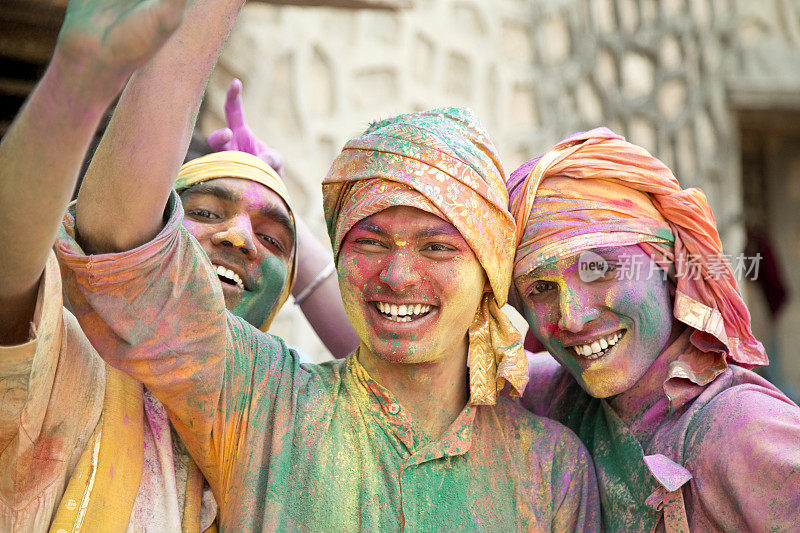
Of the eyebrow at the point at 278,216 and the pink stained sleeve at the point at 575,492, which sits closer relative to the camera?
the pink stained sleeve at the point at 575,492

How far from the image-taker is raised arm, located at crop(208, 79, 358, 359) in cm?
334

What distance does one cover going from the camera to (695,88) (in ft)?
21.5

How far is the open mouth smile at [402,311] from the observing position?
94.5 inches

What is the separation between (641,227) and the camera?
2627 millimetres

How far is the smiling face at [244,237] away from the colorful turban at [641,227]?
696mm

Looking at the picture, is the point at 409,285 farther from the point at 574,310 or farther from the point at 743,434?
the point at 743,434

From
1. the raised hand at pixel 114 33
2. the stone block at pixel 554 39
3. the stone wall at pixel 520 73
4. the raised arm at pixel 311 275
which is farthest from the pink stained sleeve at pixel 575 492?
the stone block at pixel 554 39

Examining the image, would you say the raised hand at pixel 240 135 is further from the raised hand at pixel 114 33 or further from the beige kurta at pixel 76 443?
the raised hand at pixel 114 33

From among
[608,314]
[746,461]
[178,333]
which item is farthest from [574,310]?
[178,333]

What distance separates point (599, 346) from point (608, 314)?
0.09m

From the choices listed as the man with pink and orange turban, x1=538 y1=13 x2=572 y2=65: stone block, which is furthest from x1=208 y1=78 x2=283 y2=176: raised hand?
x1=538 y1=13 x2=572 y2=65: stone block

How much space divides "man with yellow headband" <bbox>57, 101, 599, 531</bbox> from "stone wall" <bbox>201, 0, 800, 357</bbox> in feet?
7.57

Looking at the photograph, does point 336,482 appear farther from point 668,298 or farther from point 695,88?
point 695,88

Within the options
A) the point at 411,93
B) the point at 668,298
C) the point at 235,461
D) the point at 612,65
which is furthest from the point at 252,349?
the point at 612,65
